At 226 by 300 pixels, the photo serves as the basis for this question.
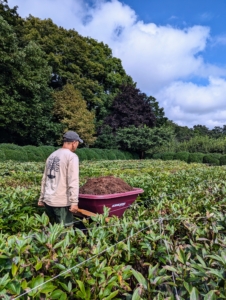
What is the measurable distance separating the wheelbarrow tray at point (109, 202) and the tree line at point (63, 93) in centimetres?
1742

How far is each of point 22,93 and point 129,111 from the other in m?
11.2

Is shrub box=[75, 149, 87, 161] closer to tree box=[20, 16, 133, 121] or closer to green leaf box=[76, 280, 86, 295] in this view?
tree box=[20, 16, 133, 121]

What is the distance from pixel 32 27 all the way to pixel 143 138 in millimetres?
16116

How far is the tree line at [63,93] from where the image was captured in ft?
63.3

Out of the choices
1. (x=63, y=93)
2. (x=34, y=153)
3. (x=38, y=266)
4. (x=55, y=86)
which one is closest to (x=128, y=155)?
(x=63, y=93)

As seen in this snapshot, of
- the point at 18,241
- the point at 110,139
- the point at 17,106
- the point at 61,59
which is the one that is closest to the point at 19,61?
the point at 17,106

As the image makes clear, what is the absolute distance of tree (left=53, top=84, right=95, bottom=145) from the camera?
2409cm

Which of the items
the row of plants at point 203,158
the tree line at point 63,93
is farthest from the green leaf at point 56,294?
the row of plants at point 203,158

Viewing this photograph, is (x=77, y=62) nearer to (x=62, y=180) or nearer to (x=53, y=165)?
(x=53, y=165)

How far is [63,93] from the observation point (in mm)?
24859

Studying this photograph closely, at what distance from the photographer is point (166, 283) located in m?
1.16

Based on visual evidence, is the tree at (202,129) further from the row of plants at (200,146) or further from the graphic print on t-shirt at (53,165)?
the graphic print on t-shirt at (53,165)

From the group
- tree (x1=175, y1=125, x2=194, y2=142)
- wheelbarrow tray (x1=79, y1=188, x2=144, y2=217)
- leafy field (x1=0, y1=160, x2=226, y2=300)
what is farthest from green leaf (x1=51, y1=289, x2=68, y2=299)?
tree (x1=175, y1=125, x2=194, y2=142)

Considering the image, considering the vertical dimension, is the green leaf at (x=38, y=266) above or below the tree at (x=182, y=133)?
below
